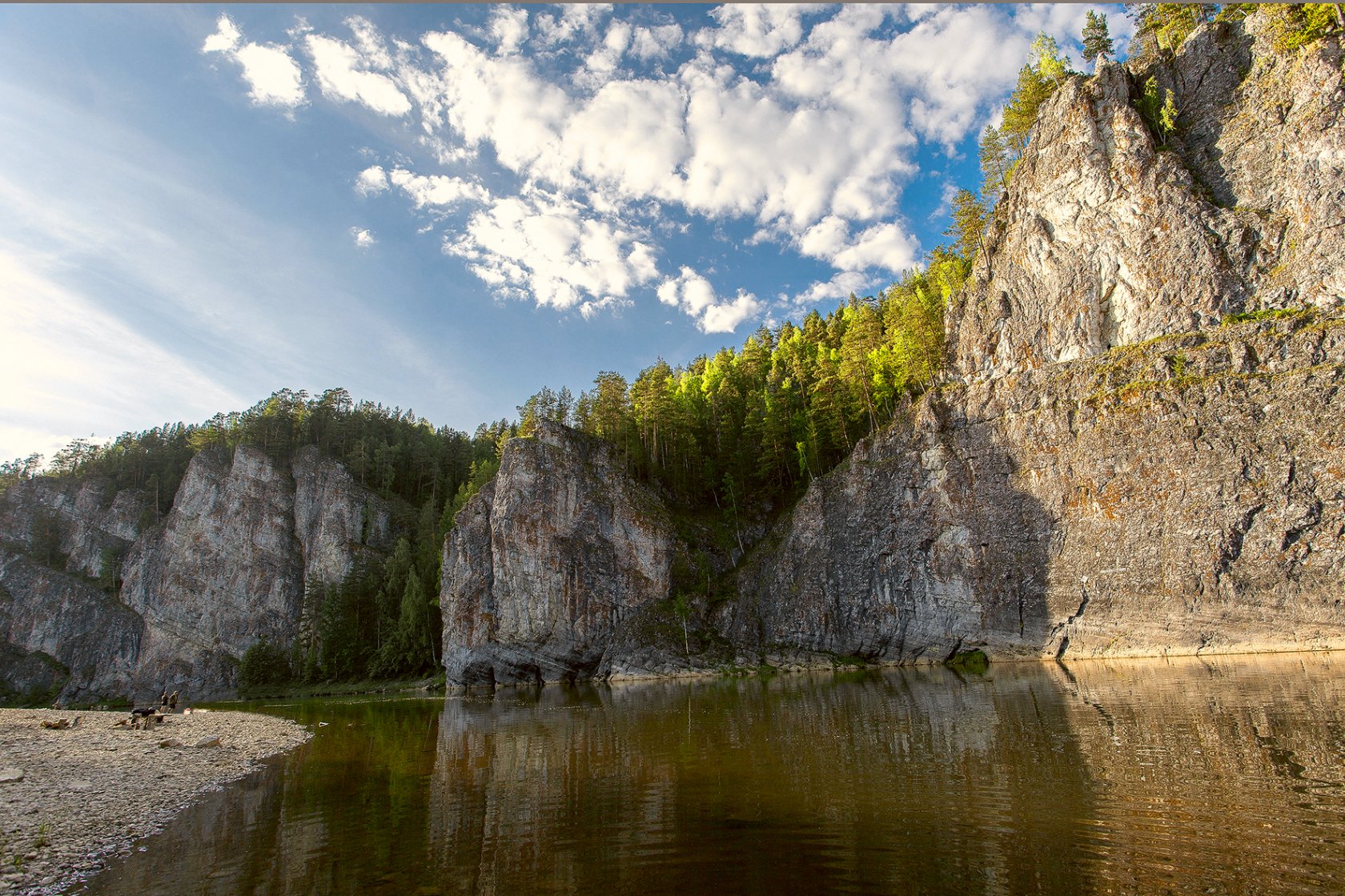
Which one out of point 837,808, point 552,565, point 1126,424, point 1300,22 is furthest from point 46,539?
point 1300,22

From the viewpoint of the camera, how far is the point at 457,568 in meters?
68.9

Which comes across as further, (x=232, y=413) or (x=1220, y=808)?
(x=232, y=413)

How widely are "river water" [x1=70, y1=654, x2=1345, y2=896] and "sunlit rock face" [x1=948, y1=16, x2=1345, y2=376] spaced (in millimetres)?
28218

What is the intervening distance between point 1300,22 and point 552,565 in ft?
240

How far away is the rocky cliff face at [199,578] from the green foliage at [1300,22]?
104844mm

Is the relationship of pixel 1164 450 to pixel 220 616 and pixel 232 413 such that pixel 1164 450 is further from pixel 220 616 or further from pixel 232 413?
pixel 232 413

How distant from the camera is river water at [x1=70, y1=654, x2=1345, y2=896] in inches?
346

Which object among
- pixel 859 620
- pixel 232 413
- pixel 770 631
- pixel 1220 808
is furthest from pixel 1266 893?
pixel 232 413

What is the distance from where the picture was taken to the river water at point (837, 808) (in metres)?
8.79

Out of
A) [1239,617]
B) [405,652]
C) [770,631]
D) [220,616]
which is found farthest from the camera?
[220,616]

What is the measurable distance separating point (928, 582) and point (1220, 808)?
41.3m

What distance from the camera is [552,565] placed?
63406mm

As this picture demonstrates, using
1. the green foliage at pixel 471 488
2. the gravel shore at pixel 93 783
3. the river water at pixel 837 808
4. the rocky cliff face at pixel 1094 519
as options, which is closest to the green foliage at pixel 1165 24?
the rocky cliff face at pixel 1094 519

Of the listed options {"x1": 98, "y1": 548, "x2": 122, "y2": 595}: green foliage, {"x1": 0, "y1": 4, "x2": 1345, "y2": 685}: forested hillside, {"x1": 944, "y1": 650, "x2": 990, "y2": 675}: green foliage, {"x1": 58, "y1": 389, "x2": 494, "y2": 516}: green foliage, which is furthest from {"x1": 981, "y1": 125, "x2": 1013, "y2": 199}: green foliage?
{"x1": 98, "y1": 548, "x2": 122, "y2": 595}: green foliage
